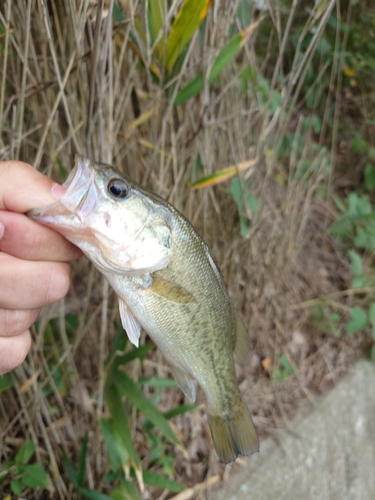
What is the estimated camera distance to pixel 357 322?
2.12 m

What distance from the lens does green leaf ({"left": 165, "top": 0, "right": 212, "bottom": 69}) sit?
0.99 meters

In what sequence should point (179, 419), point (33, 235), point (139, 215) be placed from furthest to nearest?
point (179, 419) → point (139, 215) → point (33, 235)

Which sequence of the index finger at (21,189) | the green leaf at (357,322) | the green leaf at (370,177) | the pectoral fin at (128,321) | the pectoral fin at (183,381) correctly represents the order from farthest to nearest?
the green leaf at (370,177) < the green leaf at (357,322) < the pectoral fin at (183,381) < the pectoral fin at (128,321) < the index finger at (21,189)

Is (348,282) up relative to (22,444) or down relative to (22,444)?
down

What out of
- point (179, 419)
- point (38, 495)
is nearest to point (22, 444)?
point (38, 495)

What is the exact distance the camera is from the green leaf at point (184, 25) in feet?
3.24

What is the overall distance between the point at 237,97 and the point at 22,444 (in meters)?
1.52

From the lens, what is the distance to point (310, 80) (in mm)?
2732

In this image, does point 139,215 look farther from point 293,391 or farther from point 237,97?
point 293,391

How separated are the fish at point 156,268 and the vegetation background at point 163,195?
319 mm

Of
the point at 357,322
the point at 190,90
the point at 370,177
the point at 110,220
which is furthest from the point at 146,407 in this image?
the point at 370,177

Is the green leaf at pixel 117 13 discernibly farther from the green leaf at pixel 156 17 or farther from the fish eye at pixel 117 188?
the fish eye at pixel 117 188

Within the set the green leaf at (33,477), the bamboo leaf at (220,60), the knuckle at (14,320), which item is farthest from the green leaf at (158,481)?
the bamboo leaf at (220,60)

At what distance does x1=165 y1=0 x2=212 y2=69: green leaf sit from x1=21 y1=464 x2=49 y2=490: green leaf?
1323 mm
